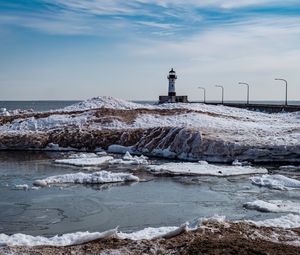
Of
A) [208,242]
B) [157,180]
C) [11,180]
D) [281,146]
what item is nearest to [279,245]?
[208,242]

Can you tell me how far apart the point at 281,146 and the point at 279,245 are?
21178 millimetres

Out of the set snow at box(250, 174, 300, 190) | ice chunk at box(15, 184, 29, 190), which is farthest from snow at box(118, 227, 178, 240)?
snow at box(250, 174, 300, 190)

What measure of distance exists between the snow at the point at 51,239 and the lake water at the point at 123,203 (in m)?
1.18

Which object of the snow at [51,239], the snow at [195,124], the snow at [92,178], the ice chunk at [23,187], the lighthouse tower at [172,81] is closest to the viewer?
the snow at [51,239]

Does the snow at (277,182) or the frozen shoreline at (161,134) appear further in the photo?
the frozen shoreline at (161,134)

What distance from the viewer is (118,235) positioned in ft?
44.3

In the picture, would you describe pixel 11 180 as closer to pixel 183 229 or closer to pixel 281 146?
pixel 183 229

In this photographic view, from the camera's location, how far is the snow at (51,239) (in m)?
12.9

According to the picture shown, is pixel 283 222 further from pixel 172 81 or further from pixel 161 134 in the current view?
pixel 172 81

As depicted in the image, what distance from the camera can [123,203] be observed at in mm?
19000

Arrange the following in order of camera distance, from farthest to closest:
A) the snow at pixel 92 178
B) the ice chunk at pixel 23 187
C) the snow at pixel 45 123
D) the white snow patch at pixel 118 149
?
the snow at pixel 45 123 < the white snow patch at pixel 118 149 < the snow at pixel 92 178 < the ice chunk at pixel 23 187

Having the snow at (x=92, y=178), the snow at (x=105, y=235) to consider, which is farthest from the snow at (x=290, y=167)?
the snow at (x=105, y=235)

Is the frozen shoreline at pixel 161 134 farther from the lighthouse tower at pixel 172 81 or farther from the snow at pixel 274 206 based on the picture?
the lighthouse tower at pixel 172 81

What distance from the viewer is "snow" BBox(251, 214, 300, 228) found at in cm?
1489
